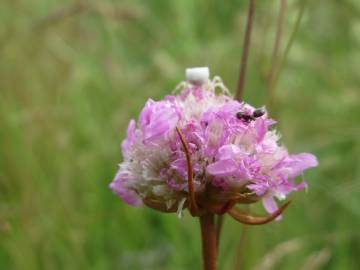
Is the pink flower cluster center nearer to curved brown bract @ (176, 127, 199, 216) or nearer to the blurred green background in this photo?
curved brown bract @ (176, 127, 199, 216)

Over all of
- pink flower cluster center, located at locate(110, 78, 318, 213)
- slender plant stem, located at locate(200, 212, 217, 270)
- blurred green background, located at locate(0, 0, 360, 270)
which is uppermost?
blurred green background, located at locate(0, 0, 360, 270)

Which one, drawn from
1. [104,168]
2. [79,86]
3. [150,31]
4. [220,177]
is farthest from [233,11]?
[220,177]

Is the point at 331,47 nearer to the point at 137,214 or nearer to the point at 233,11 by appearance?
the point at 233,11

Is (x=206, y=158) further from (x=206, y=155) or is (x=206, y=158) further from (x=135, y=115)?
(x=135, y=115)

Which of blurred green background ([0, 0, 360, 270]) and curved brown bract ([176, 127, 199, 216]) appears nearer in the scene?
curved brown bract ([176, 127, 199, 216])

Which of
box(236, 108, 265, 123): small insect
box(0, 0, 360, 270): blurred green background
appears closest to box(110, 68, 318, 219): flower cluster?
box(236, 108, 265, 123): small insect

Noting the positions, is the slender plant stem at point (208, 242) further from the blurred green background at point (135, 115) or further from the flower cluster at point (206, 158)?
the blurred green background at point (135, 115)
